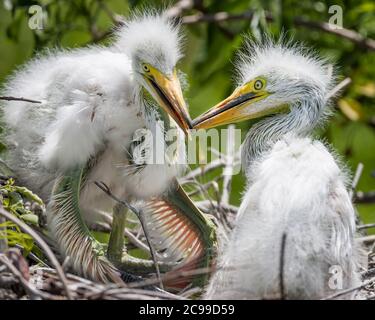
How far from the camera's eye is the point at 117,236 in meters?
3.06

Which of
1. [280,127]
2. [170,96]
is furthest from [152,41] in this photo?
[280,127]

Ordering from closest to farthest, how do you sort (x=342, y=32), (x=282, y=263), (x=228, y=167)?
(x=282, y=263) → (x=228, y=167) → (x=342, y=32)

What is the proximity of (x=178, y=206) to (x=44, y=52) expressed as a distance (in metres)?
0.74

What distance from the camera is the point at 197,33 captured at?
3.93 metres

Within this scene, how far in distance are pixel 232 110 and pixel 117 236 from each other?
617mm

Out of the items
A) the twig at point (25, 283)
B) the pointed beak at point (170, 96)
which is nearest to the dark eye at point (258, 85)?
the pointed beak at point (170, 96)

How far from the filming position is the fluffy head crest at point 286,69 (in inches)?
108

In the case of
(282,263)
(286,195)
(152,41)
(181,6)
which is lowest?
(282,263)

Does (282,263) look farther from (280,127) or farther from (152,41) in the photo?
(152,41)

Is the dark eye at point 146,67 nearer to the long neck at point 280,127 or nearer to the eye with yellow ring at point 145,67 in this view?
the eye with yellow ring at point 145,67

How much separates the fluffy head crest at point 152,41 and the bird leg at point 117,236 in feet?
1.75
